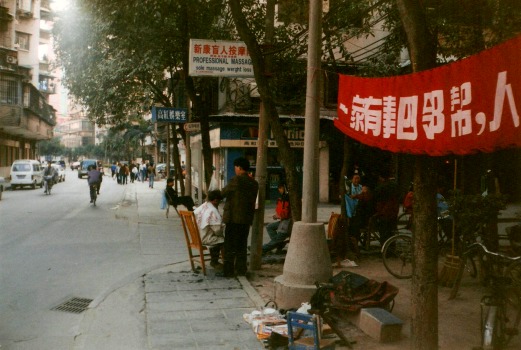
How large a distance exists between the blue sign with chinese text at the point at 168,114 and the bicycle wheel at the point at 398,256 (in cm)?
946

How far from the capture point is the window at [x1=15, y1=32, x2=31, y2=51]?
170ft

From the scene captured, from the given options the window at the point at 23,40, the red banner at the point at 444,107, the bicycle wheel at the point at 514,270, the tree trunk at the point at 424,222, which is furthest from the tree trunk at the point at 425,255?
the window at the point at 23,40

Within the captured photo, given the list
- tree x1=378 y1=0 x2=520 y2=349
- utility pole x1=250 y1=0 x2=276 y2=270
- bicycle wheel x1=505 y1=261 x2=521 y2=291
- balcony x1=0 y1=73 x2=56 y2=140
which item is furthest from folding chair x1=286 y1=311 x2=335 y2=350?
Result: balcony x1=0 y1=73 x2=56 y2=140

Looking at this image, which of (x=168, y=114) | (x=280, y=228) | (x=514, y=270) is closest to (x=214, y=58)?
(x=280, y=228)

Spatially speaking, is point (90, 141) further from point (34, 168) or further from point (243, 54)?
point (243, 54)

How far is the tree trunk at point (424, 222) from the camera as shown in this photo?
13.6ft

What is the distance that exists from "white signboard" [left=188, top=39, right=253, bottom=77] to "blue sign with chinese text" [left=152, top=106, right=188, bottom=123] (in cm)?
785

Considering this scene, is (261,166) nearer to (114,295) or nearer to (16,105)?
(114,295)

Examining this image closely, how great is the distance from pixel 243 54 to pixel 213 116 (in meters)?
13.0

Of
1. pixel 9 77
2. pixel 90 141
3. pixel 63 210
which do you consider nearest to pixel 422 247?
pixel 63 210

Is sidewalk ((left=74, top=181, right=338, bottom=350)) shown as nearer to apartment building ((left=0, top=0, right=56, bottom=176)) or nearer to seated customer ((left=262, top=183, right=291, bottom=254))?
seated customer ((left=262, top=183, right=291, bottom=254))

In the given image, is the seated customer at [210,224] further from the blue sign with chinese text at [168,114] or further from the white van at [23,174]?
the white van at [23,174]

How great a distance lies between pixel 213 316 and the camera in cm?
604

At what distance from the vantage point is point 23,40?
5250cm
